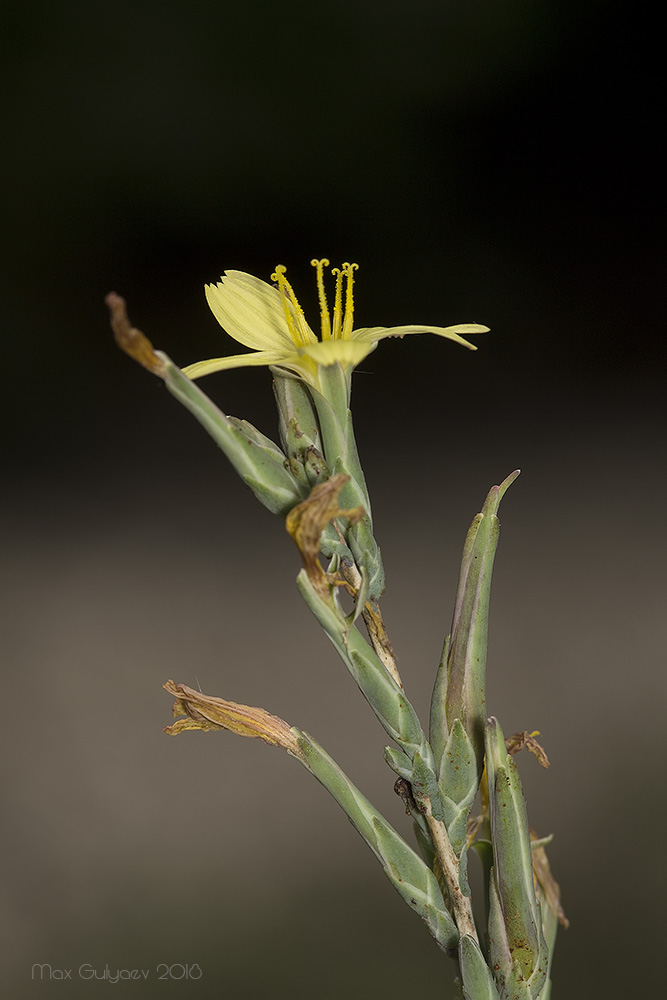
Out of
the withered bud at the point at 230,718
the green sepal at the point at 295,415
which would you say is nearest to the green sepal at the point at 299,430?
the green sepal at the point at 295,415

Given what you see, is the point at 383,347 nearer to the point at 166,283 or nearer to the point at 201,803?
the point at 166,283

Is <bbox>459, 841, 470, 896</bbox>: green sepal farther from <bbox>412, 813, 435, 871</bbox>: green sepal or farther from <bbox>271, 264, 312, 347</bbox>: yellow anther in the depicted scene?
<bbox>271, 264, 312, 347</bbox>: yellow anther

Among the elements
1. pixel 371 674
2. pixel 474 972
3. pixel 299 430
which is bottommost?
pixel 474 972

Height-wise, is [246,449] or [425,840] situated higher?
[246,449]

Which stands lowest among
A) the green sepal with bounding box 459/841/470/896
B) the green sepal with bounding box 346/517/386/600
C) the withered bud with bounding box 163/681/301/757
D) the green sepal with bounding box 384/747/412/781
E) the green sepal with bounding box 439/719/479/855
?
the green sepal with bounding box 459/841/470/896

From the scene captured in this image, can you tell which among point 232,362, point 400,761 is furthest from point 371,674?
point 232,362

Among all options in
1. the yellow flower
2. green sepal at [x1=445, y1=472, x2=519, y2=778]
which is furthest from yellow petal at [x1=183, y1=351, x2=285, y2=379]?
green sepal at [x1=445, y1=472, x2=519, y2=778]

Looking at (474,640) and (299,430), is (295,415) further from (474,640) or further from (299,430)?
(474,640)

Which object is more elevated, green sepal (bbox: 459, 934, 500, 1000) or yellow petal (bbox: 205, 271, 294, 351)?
yellow petal (bbox: 205, 271, 294, 351)
